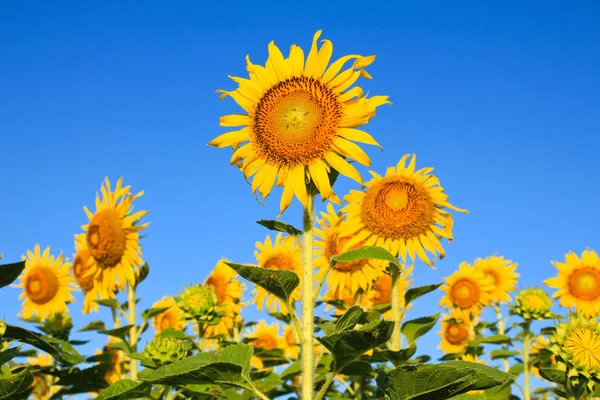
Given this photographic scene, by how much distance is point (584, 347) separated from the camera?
16.8 feet

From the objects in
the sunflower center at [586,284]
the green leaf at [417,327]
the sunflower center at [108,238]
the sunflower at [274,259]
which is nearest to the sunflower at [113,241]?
the sunflower center at [108,238]

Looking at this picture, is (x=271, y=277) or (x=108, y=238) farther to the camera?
(x=108, y=238)

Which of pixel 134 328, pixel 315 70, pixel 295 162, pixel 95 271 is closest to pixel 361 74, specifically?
pixel 315 70

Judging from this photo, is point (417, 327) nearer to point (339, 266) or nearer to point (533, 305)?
point (339, 266)

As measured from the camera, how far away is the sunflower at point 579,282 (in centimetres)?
891

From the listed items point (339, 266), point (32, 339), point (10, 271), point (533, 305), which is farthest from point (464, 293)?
point (10, 271)

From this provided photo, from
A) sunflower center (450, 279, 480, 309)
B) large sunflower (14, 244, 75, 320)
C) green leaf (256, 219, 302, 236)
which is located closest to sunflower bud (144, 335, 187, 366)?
green leaf (256, 219, 302, 236)

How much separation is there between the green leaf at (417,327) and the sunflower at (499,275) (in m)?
4.95

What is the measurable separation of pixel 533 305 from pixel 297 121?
4.60 m

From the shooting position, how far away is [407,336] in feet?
18.5

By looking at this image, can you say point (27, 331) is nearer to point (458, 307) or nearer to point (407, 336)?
point (407, 336)

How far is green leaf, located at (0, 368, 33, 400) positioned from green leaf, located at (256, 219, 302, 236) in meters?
1.47

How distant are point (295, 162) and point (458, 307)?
630 centimetres

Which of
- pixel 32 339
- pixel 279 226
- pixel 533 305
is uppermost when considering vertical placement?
pixel 533 305
